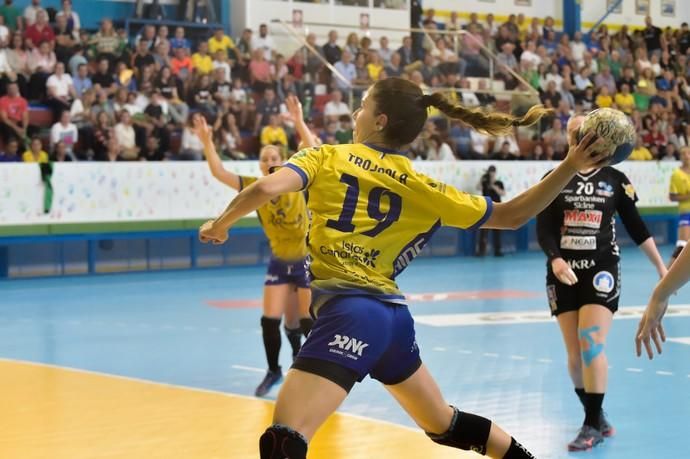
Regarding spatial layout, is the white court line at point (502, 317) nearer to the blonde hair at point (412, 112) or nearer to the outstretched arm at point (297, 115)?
the outstretched arm at point (297, 115)

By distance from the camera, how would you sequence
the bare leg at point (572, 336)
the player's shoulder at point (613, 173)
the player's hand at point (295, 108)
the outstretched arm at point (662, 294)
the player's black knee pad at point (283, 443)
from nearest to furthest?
the outstretched arm at point (662, 294)
the player's black knee pad at point (283, 443)
the bare leg at point (572, 336)
the player's shoulder at point (613, 173)
the player's hand at point (295, 108)

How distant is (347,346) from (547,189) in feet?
3.18

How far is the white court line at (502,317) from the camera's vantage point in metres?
12.3

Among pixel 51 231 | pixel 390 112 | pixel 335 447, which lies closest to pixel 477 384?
pixel 335 447

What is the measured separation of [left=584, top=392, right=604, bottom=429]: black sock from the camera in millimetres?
6668

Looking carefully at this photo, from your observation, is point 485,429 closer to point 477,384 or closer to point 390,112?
point 390,112

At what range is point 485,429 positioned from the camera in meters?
4.49

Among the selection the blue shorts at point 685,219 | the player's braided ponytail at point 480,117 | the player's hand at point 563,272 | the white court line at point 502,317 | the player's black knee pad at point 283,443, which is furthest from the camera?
the blue shorts at point 685,219

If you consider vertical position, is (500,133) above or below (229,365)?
above

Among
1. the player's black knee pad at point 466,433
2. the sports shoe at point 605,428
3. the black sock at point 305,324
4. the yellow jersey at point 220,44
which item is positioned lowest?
the sports shoe at point 605,428

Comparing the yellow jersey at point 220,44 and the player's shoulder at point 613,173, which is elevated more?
the yellow jersey at point 220,44

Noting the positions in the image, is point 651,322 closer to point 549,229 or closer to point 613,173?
point 549,229

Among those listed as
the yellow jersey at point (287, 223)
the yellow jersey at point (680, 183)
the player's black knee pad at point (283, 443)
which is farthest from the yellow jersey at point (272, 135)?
the player's black knee pad at point (283, 443)

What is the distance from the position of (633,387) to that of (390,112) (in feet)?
16.2
